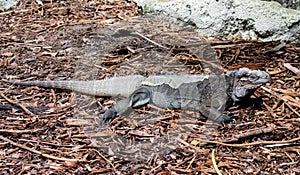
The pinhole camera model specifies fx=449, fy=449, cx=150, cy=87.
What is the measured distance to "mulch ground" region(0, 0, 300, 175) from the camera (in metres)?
3.40

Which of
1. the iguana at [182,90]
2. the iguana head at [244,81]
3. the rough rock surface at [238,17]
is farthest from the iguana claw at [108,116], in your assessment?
the rough rock surface at [238,17]

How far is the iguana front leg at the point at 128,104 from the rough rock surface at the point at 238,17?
178 cm

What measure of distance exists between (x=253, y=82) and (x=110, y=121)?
1.33m

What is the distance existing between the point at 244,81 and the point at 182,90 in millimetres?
579

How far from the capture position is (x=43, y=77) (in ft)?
16.0

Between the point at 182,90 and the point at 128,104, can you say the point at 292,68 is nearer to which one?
the point at 182,90

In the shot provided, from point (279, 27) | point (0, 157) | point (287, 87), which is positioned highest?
point (279, 27)

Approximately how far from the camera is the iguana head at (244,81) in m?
4.02

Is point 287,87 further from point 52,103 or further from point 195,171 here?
point 52,103

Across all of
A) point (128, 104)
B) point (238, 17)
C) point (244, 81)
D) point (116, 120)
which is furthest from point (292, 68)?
point (116, 120)

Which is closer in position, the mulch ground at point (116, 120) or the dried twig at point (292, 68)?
the mulch ground at point (116, 120)

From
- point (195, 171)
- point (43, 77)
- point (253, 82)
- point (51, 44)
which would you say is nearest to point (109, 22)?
point (51, 44)

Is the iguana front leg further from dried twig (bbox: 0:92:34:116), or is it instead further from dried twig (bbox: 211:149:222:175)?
dried twig (bbox: 211:149:222:175)

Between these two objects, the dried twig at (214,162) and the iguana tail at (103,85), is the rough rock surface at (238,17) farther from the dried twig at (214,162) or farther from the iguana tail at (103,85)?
the dried twig at (214,162)
